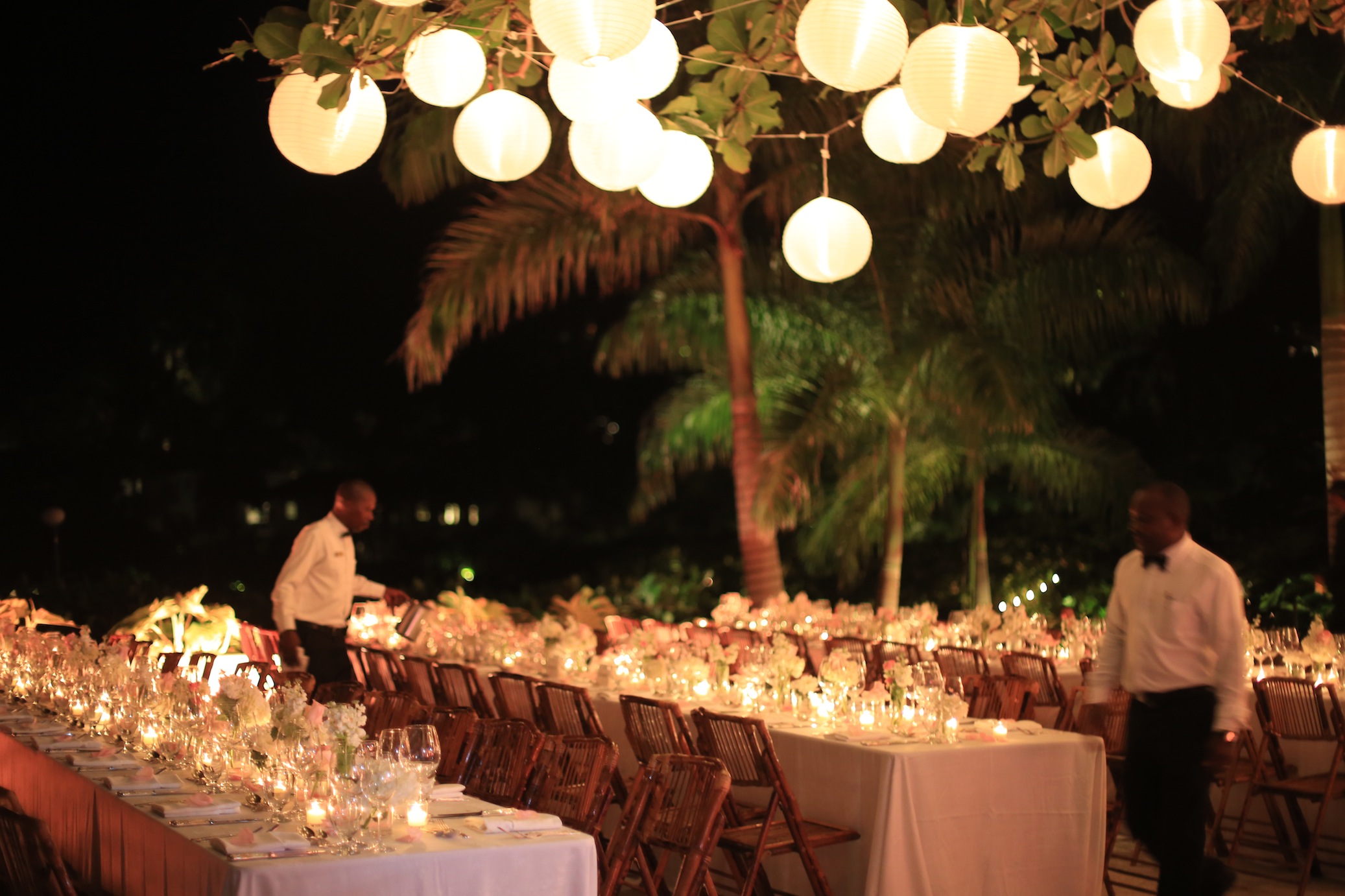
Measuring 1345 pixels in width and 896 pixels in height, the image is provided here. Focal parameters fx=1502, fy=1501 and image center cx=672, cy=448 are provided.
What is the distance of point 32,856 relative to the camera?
3.46 metres

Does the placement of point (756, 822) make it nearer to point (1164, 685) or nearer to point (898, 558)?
point (1164, 685)

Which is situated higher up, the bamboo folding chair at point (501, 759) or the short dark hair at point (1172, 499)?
the short dark hair at point (1172, 499)

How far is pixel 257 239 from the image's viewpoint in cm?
1991

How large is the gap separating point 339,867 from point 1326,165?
4.74 meters

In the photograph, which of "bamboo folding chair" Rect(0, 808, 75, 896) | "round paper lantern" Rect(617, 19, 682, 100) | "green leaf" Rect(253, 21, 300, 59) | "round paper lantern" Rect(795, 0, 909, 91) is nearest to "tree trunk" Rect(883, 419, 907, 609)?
"round paper lantern" Rect(617, 19, 682, 100)

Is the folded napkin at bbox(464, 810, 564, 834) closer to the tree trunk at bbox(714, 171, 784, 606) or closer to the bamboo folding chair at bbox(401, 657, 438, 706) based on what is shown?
the bamboo folding chair at bbox(401, 657, 438, 706)

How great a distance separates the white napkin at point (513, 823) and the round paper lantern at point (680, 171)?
Answer: 276 cm

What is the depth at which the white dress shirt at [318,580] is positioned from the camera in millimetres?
7855

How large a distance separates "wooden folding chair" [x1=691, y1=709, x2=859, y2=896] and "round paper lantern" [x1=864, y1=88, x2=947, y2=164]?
2273mm

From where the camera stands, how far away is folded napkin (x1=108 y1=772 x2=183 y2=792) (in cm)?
480

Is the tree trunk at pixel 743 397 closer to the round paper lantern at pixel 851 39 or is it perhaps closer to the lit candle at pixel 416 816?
the round paper lantern at pixel 851 39

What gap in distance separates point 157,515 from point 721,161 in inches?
456

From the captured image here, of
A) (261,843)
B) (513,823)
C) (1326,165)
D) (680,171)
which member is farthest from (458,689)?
(1326,165)

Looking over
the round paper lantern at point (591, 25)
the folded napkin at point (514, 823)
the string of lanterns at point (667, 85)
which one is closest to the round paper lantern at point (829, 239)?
the string of lanterns at point (667, 85)
